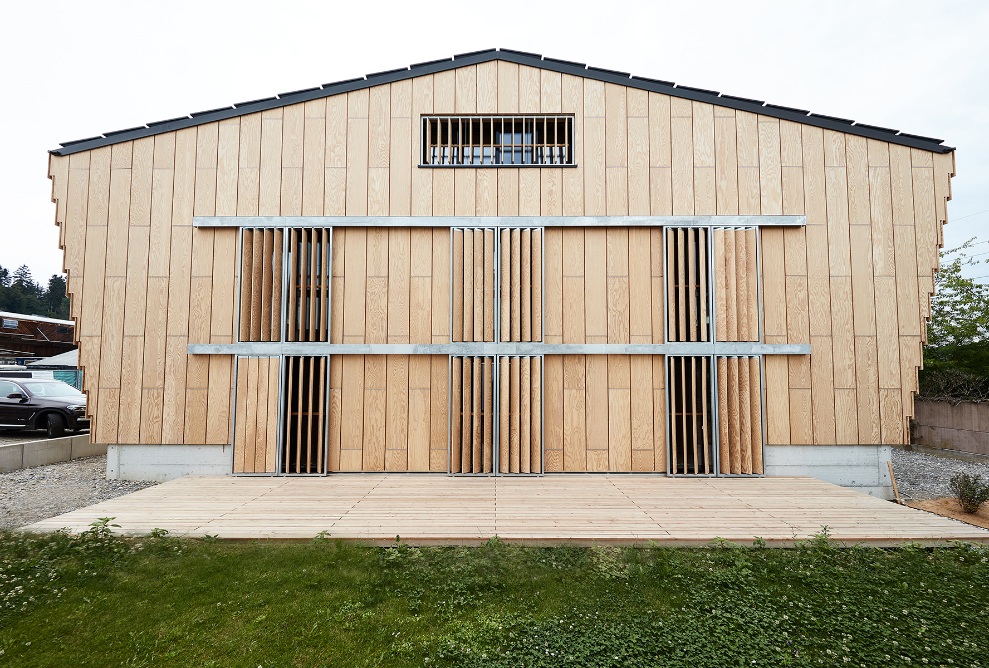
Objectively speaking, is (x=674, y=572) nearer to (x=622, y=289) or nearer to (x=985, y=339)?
(x=622, y=289)

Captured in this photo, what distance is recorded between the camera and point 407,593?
3.22m

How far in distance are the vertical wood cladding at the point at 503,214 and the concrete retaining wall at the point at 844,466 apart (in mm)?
213

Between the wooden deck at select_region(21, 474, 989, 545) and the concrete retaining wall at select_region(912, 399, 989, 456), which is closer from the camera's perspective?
the wooden deck at select_region(21, 474, 989, 545)

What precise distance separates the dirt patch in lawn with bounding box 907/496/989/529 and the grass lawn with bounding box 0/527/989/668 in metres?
2.94

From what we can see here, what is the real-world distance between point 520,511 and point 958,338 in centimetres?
1277

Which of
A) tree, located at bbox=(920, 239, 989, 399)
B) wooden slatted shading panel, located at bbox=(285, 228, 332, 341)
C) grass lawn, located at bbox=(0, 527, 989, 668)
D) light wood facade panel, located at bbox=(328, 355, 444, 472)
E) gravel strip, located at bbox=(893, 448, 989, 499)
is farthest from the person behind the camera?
tree, located at bbox=(920, 239, 989, 399)

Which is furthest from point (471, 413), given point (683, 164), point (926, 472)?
point (926, 472)

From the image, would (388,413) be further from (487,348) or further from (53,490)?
(53,490)

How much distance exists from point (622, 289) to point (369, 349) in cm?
396

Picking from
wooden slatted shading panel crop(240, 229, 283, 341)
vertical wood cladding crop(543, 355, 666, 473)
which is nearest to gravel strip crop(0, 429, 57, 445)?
wooden slatted shading panel crop(240, 229, 283, 341)

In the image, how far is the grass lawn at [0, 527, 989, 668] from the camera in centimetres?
255

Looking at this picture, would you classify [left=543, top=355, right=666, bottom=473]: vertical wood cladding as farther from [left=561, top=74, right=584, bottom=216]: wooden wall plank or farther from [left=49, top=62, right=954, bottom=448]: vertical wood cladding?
[left=561, top=74, right=584, bottom=216]: wooden wall plank

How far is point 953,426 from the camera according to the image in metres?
9.82

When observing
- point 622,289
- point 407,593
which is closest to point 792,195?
point 622,289
